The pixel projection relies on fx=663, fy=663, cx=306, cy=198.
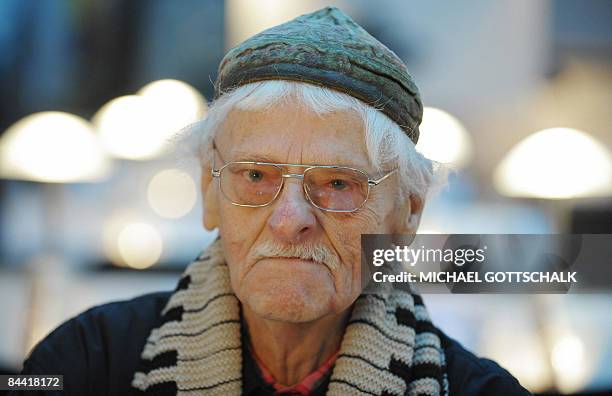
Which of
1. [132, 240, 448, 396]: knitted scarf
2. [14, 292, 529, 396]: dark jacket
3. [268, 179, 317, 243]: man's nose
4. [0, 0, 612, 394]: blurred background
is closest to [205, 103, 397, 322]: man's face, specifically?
[268, 179, 317, 243]: man's nose

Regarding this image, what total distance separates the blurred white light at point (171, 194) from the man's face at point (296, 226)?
248cm

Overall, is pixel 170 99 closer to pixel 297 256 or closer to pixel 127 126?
pixel 127 126

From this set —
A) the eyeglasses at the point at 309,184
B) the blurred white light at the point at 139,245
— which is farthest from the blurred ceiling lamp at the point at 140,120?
the eyeglasses at the point at 309,184

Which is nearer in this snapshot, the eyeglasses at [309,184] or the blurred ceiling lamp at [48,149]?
the eyeglasses at [309,184]

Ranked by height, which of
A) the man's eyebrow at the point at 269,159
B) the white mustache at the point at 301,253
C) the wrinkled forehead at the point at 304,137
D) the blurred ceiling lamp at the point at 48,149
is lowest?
the blurred ceiling lamp at the point at 48,149

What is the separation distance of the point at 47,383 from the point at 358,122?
85 cm

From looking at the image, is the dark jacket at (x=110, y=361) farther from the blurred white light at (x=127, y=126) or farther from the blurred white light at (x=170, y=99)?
the blurred white light at (x=127, y=126)

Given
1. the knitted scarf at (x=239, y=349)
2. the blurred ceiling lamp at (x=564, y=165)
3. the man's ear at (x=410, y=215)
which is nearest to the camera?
the knitted scarf at (x=239, y=349)

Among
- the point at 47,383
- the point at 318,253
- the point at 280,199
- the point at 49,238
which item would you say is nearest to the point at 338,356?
the point at 318,253

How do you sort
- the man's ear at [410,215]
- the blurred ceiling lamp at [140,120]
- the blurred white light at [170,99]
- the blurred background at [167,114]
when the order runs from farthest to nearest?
the blurred ceiling lamp at [140,120] → the blurred white light at [170,99] → the blurred background at [167,114] → the man's ear at [410,215]

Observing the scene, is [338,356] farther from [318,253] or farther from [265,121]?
[265,121]

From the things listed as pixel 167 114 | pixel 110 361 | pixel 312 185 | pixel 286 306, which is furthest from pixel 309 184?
pixel 167 114

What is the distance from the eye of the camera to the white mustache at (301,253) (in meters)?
1.31

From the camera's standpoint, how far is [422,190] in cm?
154
